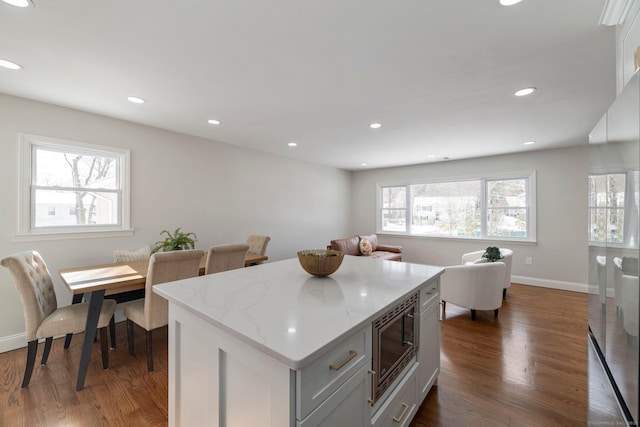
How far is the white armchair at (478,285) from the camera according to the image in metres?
3.27

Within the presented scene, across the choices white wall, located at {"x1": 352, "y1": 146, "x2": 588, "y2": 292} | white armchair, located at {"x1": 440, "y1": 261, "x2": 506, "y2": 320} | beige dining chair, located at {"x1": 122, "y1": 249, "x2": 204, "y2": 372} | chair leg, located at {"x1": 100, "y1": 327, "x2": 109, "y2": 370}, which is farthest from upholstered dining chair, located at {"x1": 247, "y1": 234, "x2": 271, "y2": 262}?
white wall, located at {"x1": 352, "y1": 146, "x2": 588, "y2": 292}

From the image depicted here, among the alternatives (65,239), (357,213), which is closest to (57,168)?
(65,239)

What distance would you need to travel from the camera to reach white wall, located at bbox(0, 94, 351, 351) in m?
2.64

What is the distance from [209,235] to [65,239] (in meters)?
1.61

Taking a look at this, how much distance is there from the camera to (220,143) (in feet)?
14.1

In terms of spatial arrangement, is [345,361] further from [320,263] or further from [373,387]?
[320,263]

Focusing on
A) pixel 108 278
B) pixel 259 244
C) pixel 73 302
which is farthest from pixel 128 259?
pixel 259 244

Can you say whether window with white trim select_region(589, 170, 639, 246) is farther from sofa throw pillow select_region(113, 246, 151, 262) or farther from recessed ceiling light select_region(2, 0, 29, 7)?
sofa throw pillow select_region(113, 246, 151, 262)

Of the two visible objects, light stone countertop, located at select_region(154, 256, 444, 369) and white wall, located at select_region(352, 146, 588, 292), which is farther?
white wall, located at select_region(352, 146, 588, 292)

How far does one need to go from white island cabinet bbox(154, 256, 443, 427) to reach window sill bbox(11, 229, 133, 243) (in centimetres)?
229

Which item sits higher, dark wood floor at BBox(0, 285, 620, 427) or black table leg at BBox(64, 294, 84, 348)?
black table leg at BBox(64, 294, 84, 348)

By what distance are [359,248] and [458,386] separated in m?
3.46

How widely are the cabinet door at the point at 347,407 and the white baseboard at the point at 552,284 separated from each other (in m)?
5.16

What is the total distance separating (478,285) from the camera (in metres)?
3.31
